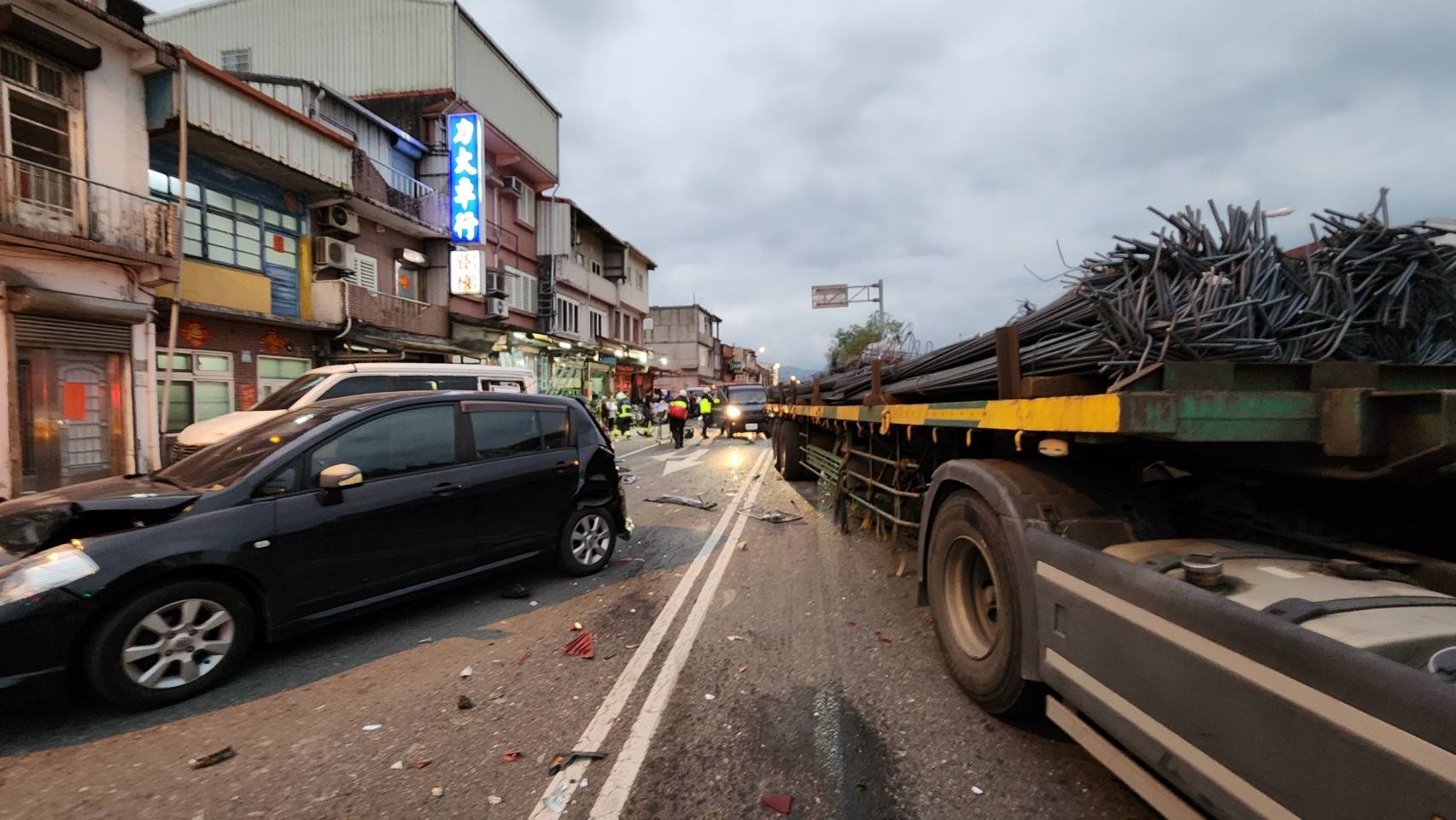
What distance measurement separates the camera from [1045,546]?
2.62 metres

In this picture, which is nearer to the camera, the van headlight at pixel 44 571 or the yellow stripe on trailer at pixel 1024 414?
the yellow stripe on trailer at pixel 1024 414

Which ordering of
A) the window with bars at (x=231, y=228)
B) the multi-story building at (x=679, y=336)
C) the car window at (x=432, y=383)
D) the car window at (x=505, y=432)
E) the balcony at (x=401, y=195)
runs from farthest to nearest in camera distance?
the multi-story building at (x=679, y=336) → the balcony at (x=401, y=195) → the window with bars at (x=231, y=228) → the car window at (x=432, y=383) → the car window at (x=505, y=432)

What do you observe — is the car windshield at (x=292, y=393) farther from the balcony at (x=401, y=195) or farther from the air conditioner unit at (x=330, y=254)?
the balcony at (x=401, y=195)

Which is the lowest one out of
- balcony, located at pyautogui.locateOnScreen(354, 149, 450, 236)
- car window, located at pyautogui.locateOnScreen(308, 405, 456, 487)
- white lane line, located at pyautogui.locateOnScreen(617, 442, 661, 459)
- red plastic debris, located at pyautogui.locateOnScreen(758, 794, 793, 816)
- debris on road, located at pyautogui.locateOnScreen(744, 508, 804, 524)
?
red plastic debris, located at pyautogui.locateOnScreen(758, 794, 793, 816)

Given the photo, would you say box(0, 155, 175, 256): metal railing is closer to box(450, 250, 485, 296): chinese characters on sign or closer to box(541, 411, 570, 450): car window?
box(450, 250, 485, 296): chinese characters on sign

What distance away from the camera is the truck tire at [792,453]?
11.8m

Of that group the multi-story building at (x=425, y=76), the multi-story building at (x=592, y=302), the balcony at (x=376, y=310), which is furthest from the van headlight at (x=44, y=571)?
the multi-story building at (x=592, y=302)

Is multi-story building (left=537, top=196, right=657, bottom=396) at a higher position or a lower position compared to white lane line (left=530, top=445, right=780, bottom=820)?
higher

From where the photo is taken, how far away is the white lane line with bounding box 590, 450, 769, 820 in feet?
8.40

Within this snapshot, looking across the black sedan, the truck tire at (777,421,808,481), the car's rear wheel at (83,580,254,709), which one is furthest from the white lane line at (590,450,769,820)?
the truck tire at (777,421,808,481)

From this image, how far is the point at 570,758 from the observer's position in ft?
9.38

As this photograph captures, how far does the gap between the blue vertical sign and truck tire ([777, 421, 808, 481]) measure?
46.7 feet

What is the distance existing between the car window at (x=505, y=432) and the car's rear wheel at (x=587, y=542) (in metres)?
0.78

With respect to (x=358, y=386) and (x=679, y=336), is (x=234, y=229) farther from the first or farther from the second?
(x=679, y=336)
